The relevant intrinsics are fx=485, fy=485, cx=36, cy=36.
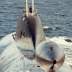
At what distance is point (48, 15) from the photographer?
88.3ft

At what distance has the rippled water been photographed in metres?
24.1

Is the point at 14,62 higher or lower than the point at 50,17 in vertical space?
higher

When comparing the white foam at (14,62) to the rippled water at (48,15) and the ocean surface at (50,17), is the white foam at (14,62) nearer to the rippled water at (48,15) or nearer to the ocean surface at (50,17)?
the ocean surface at (50,17)

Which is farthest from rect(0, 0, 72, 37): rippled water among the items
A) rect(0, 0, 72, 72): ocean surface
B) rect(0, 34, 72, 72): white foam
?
rect(0, 34, 72, 72): white foam

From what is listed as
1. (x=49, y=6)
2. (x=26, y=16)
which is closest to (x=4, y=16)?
(x=49, y=6)

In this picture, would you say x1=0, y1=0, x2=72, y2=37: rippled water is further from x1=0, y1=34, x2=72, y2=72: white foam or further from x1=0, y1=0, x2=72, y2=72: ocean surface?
x1=0, y1=34, x2=72, y2=72: white foam

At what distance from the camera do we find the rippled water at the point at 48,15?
2414cm

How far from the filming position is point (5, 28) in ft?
79.7

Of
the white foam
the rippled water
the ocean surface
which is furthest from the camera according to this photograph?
the rippled water

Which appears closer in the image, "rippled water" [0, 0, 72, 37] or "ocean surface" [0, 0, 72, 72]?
"ocean surface" [0, 0, 72, 72]

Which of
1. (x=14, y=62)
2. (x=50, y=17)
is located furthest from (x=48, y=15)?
(x=14, y=62)

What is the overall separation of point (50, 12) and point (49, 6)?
1.58 metres

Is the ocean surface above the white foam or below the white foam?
below

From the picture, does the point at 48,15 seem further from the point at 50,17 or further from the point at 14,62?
the point at 14,62
